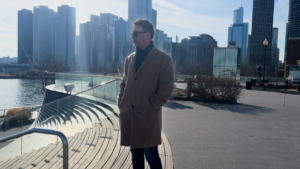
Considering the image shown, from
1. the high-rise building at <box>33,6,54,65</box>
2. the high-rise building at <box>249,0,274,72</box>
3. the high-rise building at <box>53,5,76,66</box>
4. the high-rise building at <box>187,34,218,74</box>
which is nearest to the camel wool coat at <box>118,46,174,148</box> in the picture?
the high-rise building at <box>33,6,54,65</box>

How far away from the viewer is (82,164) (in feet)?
11.8

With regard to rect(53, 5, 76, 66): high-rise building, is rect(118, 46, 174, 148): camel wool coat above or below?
below

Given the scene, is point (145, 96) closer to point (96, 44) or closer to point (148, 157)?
point (148, 157)

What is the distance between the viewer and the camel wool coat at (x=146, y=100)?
94.3 inches

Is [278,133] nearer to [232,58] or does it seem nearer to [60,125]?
[60,125]

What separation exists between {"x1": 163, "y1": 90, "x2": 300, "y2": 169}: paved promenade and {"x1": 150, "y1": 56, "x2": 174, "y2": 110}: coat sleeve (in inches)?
65.8

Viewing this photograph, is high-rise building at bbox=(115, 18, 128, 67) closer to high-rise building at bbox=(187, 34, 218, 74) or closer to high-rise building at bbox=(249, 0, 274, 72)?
high-rise building at bbox=(187, 34, 218, 74)

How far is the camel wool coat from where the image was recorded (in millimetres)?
2396

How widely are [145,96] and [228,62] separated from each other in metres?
20.6

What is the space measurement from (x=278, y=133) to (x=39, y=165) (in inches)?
211

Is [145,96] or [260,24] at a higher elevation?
[260,24]

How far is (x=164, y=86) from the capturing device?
239 cm

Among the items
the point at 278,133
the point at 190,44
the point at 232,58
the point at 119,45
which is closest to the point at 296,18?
the point at 190,44

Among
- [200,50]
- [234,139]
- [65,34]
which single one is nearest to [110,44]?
[65,34]
